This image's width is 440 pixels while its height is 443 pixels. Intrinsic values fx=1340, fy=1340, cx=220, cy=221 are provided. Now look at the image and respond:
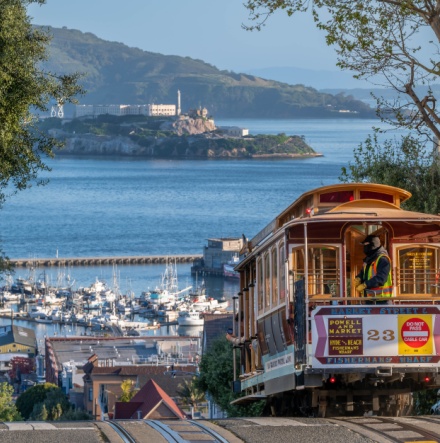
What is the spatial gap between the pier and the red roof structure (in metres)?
87.5

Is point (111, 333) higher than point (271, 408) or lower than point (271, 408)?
lower

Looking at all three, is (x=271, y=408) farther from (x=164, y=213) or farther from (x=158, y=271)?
(x=164, y=213)

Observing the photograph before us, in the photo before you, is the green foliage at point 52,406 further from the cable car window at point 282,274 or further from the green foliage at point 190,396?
Result: the cable car window at point 282,274

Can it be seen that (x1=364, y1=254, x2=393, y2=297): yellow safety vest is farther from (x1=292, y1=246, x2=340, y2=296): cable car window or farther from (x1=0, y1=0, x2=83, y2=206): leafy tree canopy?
(x1=0, y1=0, x2=83, y2=206): leafy tree canopy

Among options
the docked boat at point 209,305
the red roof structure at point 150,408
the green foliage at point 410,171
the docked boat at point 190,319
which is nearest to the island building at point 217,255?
the docked boat at point 209,305

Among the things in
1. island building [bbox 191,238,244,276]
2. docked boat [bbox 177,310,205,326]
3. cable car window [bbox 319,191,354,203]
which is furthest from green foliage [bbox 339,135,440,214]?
island building [bbox 191,238,244,276]

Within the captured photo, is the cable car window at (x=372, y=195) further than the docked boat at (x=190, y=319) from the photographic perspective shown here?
No

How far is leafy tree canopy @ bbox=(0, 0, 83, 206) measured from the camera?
62.8 feet

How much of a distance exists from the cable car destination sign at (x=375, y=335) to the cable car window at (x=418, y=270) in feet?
3.09

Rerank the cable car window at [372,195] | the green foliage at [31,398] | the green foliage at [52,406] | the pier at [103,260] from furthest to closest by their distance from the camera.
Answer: the pier at [103,260], the green foliage at [31,398], the green foliage at [52,406], the cable car window at [372,195]

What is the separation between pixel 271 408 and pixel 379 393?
9.10 ft

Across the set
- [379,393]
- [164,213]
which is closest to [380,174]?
[379,393]

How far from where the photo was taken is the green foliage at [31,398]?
56.9 m

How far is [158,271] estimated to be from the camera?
417 feet
